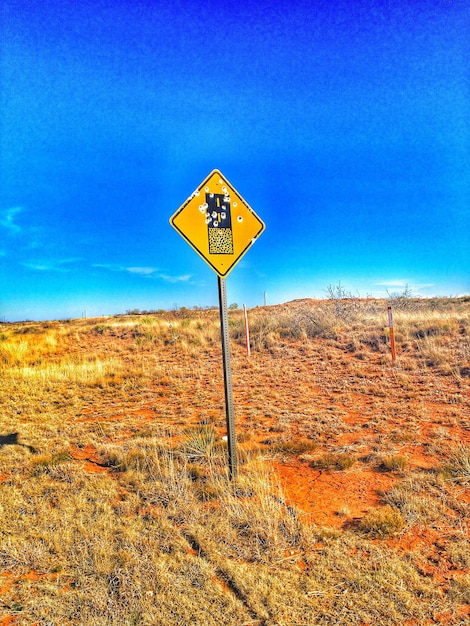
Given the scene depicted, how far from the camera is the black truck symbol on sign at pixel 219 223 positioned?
484 cm

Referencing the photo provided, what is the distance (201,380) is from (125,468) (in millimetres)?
6733

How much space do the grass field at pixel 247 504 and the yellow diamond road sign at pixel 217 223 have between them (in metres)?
2.77

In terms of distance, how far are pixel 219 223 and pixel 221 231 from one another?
10 centimetres

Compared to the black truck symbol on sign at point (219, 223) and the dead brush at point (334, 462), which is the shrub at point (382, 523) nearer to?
the dead brush at point (334, 462)

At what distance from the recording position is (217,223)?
192 inches

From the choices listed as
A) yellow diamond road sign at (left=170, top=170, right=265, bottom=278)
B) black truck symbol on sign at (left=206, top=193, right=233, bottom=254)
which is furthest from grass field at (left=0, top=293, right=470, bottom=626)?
black truck symbol on sign at (left=206, top=193, right=233, bottom=254)

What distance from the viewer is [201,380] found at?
1232cm

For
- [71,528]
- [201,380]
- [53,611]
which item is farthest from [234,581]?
[201,380]

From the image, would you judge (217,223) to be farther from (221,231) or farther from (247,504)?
(247,504)

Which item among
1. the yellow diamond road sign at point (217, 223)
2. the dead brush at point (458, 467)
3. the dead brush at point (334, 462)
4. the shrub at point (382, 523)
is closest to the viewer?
the shrub at point (382, 523)

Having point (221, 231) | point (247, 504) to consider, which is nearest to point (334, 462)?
point (247, 504)

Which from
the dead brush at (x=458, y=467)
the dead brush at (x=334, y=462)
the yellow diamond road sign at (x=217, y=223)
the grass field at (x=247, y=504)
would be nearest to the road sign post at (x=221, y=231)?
the yellow diamond road sign at (x=217, y=223)

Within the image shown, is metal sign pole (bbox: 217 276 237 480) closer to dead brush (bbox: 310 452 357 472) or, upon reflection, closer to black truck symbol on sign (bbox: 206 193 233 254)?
black truck symbol on sign (bbox: 206 193 233 254)

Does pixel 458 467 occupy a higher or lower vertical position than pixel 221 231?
lower
